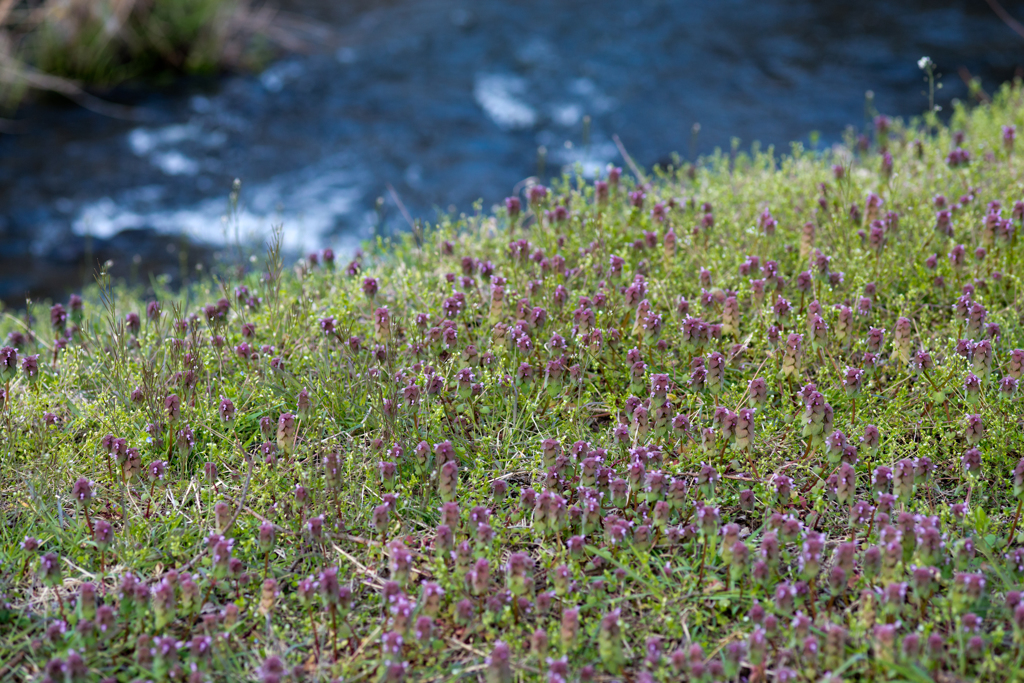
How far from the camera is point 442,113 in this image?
946cm

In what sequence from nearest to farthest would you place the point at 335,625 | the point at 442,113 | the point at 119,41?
the point at 335,625 < the point at 442,113 < the point at 119,41

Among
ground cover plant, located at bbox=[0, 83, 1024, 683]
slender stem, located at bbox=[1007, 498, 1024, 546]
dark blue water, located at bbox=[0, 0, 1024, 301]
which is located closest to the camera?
ground cover plant, located at bbox=[0, 83, 1024, 683]

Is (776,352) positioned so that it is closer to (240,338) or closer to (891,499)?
(891,499)

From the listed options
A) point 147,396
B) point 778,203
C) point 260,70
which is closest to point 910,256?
point 778,203

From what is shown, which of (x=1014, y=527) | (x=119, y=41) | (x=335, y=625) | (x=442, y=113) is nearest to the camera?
(x=335, y=625)

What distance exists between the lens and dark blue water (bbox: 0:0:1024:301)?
8.29 m

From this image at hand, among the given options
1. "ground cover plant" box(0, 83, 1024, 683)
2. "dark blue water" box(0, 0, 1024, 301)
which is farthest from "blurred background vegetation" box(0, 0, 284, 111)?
"ground cover plant" box(0, 83, 1024, 683)

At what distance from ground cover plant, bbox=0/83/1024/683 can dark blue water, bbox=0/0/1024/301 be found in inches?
144

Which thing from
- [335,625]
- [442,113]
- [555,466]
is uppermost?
[555,466]

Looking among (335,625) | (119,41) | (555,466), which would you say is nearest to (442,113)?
(119,41)

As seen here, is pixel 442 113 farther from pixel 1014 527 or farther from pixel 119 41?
pixel 1014 527

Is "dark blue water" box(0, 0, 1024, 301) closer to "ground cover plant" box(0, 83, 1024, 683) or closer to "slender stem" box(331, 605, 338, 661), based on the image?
"ground cover plant" box(0, 83, 1024, 683)

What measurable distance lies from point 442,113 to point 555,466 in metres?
7.06

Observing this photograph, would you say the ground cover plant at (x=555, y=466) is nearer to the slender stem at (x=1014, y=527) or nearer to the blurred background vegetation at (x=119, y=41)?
the slender stem at (x=1014, y=527)
